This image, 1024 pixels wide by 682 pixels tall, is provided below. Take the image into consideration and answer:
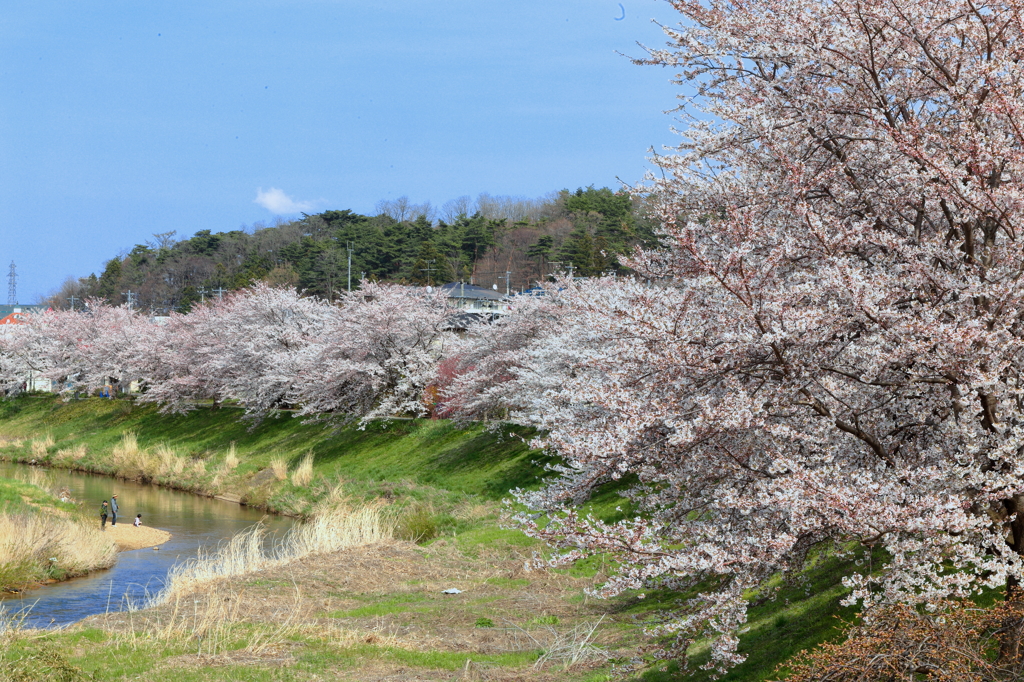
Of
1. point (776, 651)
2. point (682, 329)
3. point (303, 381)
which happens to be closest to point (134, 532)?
point (303, 381)

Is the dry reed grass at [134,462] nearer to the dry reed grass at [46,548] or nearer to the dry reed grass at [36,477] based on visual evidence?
the dry reed grass at [36,477]

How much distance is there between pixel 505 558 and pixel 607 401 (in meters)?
12.2

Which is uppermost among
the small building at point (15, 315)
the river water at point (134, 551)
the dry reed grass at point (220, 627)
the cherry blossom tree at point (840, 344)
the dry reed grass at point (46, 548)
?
the small building at point (15, 315)

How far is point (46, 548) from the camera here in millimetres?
22203

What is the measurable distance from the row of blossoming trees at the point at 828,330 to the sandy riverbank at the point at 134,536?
69.0 feet

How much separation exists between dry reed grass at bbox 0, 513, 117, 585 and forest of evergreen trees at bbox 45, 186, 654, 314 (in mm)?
41283

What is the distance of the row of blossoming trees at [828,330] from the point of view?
6.74m

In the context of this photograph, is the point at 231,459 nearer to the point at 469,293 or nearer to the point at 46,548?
the point at 46,548

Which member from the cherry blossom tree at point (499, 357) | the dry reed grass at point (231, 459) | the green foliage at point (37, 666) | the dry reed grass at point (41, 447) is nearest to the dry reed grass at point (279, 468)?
the dry reed grass at point (231, 459)

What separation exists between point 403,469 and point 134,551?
1002 centimetres

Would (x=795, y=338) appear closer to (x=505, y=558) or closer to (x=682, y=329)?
(x=682, y=329)

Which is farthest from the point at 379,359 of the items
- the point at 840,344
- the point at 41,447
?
the point at 840,344

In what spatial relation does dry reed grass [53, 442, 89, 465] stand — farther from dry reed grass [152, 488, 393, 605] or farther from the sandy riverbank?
dry reed grass [152, 488, 393, 605]

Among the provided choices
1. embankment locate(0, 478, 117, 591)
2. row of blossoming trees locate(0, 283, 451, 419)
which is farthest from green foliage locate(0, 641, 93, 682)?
row of blossoming trees locate(0, 283, 451, 419)
